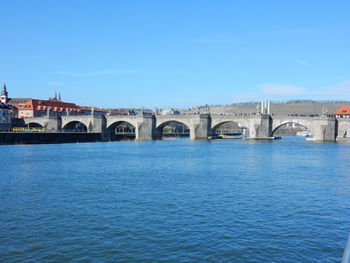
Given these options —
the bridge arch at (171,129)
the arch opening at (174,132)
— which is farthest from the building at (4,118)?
the arch opening at (174,132)

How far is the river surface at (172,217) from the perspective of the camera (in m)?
13.8

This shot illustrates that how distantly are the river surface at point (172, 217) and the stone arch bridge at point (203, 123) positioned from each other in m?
54.0

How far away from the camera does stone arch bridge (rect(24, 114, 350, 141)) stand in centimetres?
8306

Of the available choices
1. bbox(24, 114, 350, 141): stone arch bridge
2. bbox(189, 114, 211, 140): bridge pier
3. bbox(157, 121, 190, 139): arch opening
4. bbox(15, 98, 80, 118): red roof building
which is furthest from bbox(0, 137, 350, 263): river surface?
bbox(15, 98, 80, 118): red roof building

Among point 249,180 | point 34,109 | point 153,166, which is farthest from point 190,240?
point 34,109

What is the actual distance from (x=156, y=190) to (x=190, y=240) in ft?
33.5

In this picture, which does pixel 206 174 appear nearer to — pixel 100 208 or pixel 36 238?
pixel 100 208

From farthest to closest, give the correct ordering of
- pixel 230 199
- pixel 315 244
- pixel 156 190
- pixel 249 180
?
1. pixel 249 180
2. pixel 156 190
3. pixel 230 199
4. pixel 315 244

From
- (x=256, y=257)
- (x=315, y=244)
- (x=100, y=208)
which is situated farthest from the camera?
(x=100, y=208)

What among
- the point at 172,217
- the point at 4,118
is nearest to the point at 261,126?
the point at 4,118

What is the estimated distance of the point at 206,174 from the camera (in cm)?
3294

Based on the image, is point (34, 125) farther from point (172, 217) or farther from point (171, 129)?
point (172, 217)

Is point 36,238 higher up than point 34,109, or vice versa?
point 34,109

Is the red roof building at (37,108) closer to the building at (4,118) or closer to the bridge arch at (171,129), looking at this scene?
the building at (4,118)
